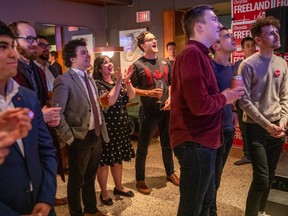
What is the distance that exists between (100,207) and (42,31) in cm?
937

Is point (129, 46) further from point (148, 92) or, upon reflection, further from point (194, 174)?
point (194, 174)

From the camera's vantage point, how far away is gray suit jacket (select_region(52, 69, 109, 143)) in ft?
8.11

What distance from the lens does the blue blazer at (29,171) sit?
1325 mm

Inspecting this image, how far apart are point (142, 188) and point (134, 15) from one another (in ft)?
15.8

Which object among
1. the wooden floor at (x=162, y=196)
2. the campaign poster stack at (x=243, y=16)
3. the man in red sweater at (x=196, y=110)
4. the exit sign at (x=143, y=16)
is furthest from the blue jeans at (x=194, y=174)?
the exit sign at (x=143, y=16)

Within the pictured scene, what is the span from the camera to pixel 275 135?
7.88ft

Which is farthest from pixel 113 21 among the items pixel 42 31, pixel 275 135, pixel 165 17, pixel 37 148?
pixel 37 148

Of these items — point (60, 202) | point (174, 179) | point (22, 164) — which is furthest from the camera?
point (174, 179)

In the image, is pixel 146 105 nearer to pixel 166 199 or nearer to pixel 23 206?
pixel 166 199

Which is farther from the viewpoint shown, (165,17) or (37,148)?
(165,17)

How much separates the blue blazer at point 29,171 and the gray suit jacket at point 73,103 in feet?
3.00

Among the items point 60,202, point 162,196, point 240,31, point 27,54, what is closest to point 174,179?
point 162,196

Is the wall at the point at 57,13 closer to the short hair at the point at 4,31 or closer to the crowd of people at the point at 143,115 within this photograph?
the crowd of people at the point at 143,115

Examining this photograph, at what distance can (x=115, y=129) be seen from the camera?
321 centimetres
